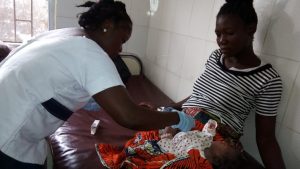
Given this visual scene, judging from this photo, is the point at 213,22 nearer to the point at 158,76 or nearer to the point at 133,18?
the point at 158,76

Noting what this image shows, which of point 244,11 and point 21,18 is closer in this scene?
point 244,11

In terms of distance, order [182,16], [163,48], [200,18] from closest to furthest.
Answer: [200,18] → [182,16] → [163,48]

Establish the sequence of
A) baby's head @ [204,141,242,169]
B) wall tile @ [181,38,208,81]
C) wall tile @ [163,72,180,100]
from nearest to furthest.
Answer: baby's head @ [204,141,242,169], wall tile @ [181,38,208,81], wall tile @ [163,72,180,100]

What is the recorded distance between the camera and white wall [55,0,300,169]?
128cm

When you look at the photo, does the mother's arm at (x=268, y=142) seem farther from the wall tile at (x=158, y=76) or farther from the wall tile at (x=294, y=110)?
the wall tile at (x=158, y=76)

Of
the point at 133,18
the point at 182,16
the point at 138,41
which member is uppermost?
the point at 182,16

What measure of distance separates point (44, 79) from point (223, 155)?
0.81 meters

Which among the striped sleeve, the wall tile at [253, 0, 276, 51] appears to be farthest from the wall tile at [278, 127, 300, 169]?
the wall tile at [253, 0, 276, 51]

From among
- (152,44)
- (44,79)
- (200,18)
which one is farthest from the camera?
(152,44)

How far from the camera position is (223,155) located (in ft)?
3.89

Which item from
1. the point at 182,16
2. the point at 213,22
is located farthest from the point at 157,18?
the point at 213,22

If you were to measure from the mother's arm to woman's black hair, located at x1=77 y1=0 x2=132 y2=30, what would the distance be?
0.80m

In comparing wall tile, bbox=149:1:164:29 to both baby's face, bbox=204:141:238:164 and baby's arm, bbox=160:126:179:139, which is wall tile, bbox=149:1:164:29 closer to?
baby's arm, bbox=160:126:179:139

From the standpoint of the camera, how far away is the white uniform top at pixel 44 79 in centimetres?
96
